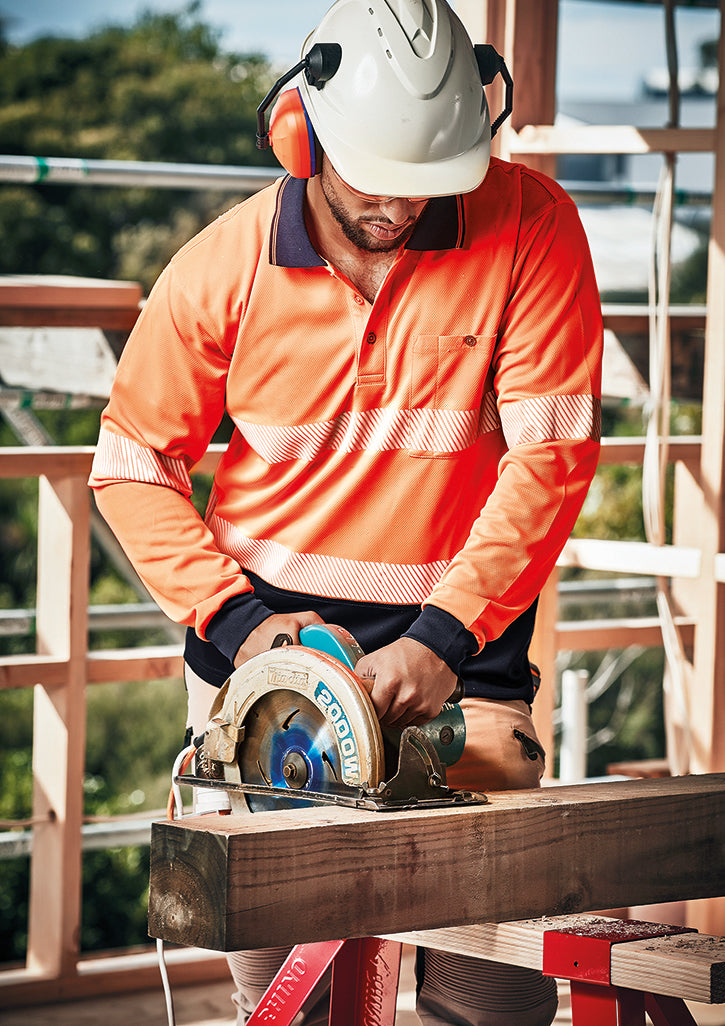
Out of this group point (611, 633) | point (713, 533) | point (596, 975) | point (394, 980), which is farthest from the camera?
point (611, 633)

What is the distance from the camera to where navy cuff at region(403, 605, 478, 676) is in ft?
5.91

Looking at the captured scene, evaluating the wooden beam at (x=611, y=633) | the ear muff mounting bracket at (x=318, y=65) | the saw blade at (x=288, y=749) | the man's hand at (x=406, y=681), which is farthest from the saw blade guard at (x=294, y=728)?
the wooden beam at (x=611, y=633)

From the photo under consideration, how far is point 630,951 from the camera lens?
1.60 m

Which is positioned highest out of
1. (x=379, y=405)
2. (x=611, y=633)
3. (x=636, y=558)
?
(x=379, y=405)

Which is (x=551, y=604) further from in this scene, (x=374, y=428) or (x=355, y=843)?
(x=355, y=843)

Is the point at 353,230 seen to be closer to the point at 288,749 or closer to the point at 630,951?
the point at 288,749

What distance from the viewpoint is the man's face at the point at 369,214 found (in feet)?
6.38

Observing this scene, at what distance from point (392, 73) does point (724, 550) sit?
53.1 inches

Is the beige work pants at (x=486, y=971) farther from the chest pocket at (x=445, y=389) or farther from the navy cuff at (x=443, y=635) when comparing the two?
the chest pocket at (x=445, y=389)

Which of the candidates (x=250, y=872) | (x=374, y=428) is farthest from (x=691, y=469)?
(x=250, y=872)

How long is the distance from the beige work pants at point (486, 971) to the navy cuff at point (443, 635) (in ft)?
0.79

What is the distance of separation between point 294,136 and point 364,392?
38cm

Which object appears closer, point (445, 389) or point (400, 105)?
point (400, 105)

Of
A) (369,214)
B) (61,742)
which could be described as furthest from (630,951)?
(61,742)
